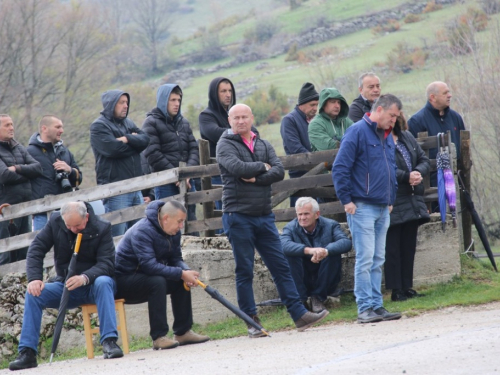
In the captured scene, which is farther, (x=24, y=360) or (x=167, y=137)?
(x=167, y=137)

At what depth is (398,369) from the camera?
249 inches

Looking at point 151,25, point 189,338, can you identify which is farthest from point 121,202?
point 151,25

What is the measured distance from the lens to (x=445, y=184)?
34.0 feet

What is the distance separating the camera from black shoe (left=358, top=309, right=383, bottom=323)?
8.80 metres

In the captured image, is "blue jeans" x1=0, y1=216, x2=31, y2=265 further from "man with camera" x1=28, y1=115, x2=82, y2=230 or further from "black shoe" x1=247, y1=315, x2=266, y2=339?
"black shoe" x1=247, y1=315, x2=266, y2=339

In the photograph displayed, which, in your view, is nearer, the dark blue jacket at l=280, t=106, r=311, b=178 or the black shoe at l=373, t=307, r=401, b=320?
the black shoe at l=373, t=307, r=401, b=320

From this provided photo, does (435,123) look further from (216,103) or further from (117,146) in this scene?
(117,146)

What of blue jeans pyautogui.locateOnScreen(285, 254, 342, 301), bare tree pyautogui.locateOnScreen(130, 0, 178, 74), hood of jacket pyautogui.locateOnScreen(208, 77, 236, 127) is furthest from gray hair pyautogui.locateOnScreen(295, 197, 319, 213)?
bare tree pyautogui.locateOnScreen(130, 0, 178, 74)

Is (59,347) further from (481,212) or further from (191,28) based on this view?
(191,28)

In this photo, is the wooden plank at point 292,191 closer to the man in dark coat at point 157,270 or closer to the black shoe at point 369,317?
the man in dark coat at point 157,270

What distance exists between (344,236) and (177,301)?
6.58 ft

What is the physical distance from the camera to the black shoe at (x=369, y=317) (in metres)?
8.80

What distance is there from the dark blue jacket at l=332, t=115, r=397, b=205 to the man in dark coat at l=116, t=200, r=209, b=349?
157 centimetres

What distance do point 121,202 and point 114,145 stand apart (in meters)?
0.75
